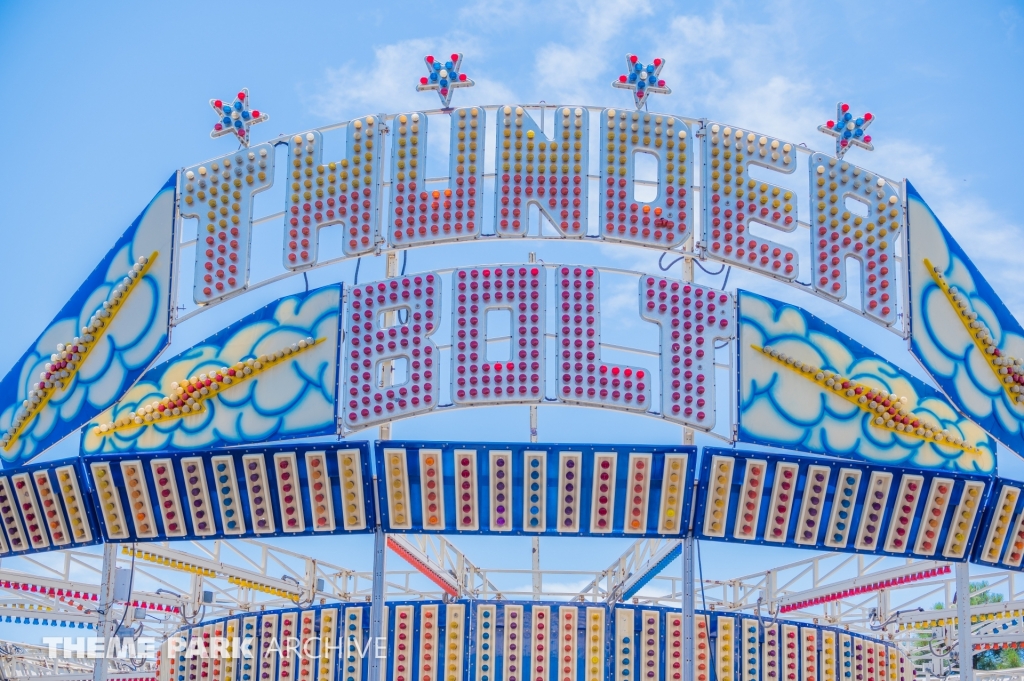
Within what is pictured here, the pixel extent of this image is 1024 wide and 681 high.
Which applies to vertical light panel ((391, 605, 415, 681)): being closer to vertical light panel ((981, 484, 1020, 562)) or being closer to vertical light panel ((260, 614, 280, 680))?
vertical light panel ((260, 614, 280, 680))

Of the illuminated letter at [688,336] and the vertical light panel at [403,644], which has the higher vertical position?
the illuminated letter at [688,336]

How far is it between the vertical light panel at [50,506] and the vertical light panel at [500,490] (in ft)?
18.9

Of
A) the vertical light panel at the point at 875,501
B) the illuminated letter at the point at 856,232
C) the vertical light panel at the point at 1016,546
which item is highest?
the illuminated letter at the point at 856,232

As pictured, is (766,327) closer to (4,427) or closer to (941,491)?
(941,491)

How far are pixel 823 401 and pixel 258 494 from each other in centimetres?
729

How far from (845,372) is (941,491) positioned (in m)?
1.91

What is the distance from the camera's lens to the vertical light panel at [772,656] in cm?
1653

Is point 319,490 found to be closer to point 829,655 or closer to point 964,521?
point 829,655

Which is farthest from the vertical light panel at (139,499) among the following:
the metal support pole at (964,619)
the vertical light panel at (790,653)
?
the metal support pole at (964,619)

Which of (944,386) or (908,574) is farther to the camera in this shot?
(908,574)

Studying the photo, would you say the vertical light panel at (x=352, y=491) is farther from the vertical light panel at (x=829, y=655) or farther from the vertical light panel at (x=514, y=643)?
the vertical light panel at (x=829, y=655)

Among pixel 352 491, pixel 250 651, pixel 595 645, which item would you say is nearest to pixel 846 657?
pixel 595 645

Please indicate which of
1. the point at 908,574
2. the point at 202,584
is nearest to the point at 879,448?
the point at 908,574

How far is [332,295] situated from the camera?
51.6 feet
